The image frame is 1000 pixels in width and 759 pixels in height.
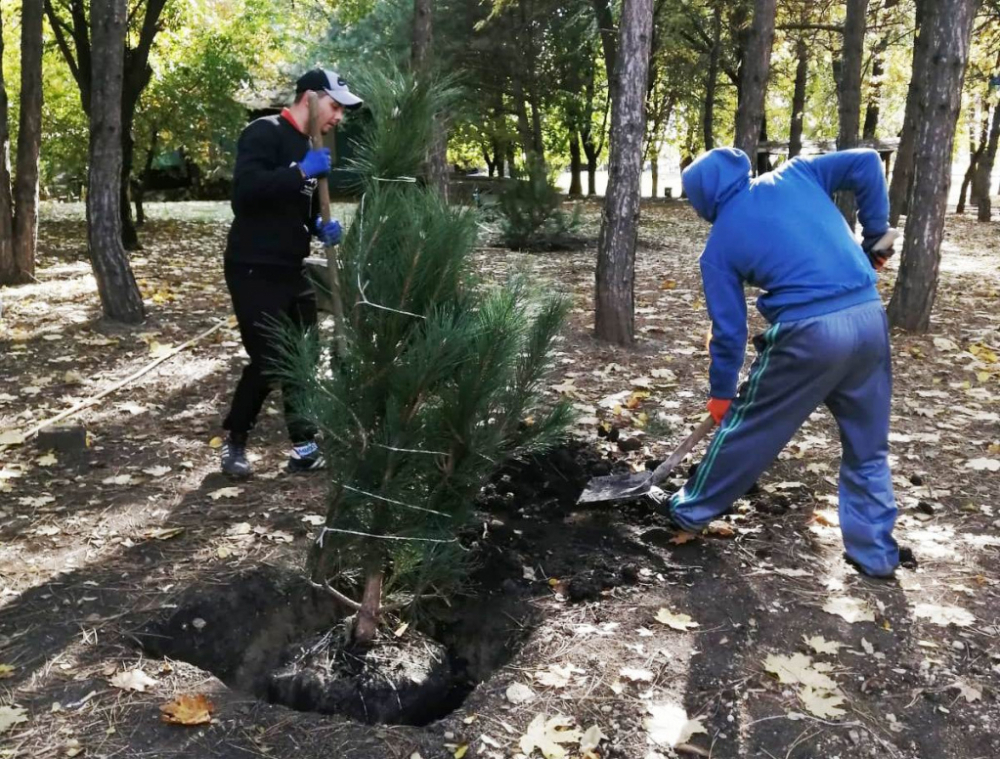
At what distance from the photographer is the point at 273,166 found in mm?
4312

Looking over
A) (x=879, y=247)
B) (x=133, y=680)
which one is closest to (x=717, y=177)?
(x=879, y=247)

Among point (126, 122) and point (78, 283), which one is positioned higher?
point (126, 122)

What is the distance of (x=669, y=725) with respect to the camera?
2.81 metres

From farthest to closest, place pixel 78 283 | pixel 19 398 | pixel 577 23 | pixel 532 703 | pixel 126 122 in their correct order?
1. pixel 577 23
2. pixel 126 122
3. pixel 78 283
4. pixel 19 398
5. pixel 532 703

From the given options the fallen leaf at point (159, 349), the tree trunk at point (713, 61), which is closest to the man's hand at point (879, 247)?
the fallen leaf at point (159, 349)

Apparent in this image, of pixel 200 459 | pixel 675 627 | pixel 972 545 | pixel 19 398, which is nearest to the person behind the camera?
pixel 675 627

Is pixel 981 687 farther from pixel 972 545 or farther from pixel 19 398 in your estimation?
pixel 19 398

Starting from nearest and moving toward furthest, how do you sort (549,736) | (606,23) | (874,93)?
(549,736), (606,23), (874,93)

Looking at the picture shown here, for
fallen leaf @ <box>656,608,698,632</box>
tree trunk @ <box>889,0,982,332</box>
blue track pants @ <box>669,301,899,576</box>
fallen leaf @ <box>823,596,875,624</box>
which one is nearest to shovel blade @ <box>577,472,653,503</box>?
blue track pants @ <box>669,301,899,576</box>

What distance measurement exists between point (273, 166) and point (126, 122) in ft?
28.4

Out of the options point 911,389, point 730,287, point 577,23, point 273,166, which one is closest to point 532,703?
point 730,287

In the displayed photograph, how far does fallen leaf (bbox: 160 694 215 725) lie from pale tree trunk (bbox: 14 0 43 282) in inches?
345

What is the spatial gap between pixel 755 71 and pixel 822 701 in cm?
941

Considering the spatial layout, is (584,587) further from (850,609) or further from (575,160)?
(575,160)
